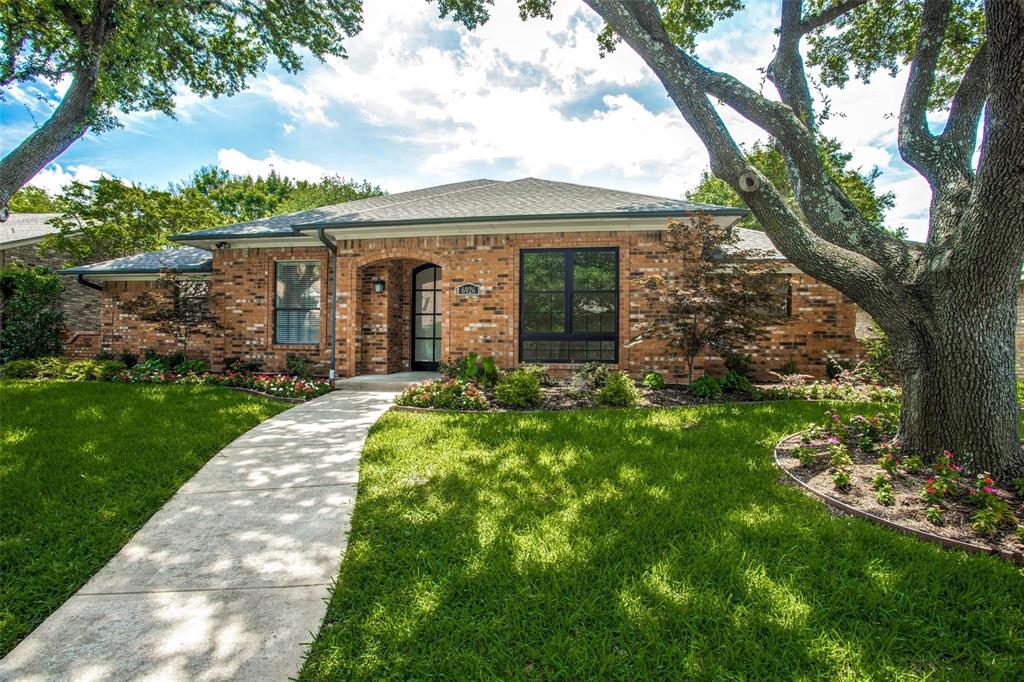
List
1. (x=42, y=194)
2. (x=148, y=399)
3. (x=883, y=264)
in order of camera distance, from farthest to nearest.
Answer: (x=42, y=194), (x=148, y=399), (x=883, y=264)

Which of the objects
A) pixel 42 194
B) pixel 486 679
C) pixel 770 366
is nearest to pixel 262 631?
pixel 486 679

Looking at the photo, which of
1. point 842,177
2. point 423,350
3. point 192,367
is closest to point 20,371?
point 192,367

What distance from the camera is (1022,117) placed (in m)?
2.96

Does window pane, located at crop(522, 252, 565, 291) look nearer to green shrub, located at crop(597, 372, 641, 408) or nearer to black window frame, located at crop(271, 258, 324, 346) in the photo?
green shrub, located at crop(597, 372, 641, 408)

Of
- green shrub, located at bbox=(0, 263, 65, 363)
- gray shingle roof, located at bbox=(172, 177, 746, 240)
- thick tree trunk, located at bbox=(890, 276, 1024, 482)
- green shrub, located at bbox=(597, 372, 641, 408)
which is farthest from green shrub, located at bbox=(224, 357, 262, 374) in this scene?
thick tree trunk, located at bbox=(890, 276, 1024, 482)

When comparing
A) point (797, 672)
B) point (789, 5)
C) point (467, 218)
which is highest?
point (789, 5)

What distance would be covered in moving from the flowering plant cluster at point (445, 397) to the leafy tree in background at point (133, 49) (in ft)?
24.6

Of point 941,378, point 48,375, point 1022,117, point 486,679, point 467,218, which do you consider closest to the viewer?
point 486,679

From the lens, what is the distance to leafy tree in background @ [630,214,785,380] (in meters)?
6.65

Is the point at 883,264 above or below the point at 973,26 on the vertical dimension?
below

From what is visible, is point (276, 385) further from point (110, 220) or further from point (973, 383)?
point (110, 220)

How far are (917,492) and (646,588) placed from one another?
8.36 feet

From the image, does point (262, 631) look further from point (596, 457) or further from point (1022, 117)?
point (1022, 117)

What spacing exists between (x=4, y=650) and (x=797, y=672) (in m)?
3.47
